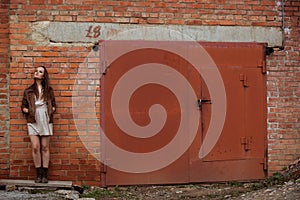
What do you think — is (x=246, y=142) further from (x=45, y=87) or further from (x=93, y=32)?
(x=45, y=87)

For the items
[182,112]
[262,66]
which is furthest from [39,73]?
[262,66]

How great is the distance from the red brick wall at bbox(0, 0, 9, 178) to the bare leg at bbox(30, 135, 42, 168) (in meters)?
0.48

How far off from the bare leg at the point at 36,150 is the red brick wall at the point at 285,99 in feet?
10.8

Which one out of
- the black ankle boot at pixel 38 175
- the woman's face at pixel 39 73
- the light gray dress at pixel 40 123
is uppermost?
the woman's face at pixel 39 73

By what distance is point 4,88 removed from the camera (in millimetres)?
6703

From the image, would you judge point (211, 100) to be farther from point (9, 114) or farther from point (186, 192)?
point (9, 114)

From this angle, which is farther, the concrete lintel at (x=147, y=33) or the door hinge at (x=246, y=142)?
the door hinge at (x=246, y=142)

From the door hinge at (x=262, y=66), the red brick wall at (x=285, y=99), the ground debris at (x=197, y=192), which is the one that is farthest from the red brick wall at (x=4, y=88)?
the red brick wall at (x=285, y=99)

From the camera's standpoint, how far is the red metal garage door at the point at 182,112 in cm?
675

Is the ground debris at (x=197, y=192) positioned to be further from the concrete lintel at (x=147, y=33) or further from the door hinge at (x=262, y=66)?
Result: the concrete lintel at (x=147, y=33)

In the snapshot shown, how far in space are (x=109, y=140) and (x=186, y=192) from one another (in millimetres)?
1265

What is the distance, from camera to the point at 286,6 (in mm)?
7254

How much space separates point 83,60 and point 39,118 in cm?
102

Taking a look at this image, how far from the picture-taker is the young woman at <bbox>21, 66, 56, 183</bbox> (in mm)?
6402
